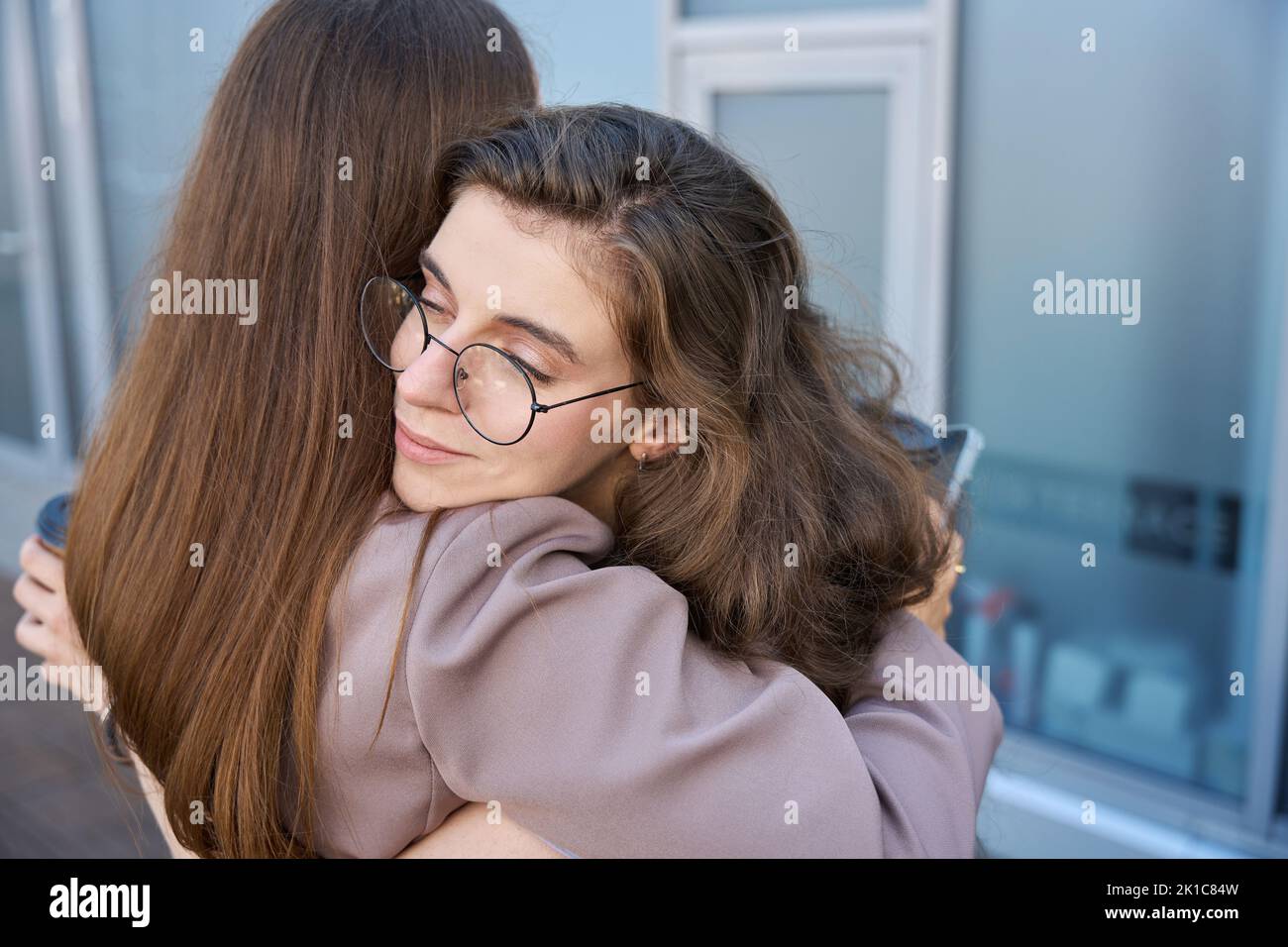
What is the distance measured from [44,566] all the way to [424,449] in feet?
2.03

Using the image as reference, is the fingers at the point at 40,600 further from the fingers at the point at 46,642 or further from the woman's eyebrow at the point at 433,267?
the woman's eyebrow at the point at 433,267

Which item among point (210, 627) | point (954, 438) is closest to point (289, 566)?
point (210, 627)

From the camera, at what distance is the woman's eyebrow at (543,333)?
1.03 meters

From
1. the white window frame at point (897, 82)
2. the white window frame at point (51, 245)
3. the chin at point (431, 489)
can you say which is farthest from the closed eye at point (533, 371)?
the white window frame at point (51, 245)

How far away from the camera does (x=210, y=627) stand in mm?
1036

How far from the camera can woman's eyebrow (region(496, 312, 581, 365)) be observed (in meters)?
1.03

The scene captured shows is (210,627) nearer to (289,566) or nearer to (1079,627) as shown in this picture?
(289,566)

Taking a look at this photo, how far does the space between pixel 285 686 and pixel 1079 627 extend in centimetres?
208

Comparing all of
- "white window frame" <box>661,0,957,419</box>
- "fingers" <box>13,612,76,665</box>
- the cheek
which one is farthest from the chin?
"white window frame" <box>661,0,957,419</box>

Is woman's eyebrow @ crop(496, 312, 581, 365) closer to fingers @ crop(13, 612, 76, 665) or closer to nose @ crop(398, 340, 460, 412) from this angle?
nose @ crop(398, 340, 460, 412)

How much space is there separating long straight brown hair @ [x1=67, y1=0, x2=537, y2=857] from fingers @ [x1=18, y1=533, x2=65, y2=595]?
0.67 feet

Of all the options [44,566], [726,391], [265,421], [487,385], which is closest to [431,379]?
[487,385]

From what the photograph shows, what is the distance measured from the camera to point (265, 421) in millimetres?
1064

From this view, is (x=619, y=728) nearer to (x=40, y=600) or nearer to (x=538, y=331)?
(x=538, y=331)
